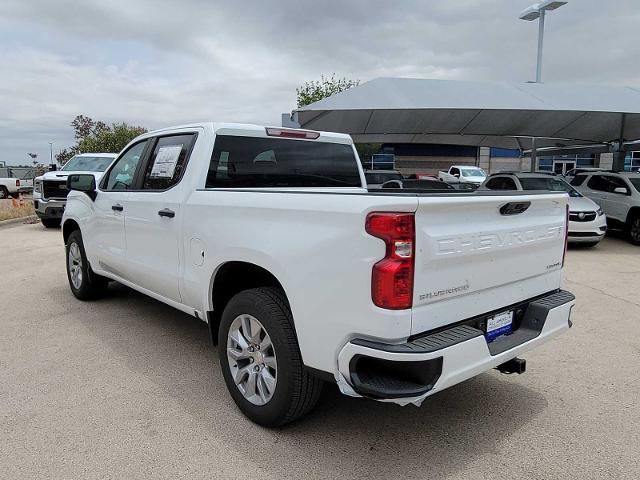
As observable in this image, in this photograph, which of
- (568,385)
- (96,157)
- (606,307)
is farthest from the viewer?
(96,157)

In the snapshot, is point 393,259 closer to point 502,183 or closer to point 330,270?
point 330,270

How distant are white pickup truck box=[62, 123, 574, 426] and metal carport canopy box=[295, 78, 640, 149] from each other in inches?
349

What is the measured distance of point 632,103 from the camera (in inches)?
522

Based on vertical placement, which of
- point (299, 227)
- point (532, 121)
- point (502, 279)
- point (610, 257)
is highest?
point (532, 121)

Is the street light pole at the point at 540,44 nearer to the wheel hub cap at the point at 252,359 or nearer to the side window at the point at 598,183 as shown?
the side window at the point at 598,183

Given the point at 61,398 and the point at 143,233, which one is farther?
the point at 143,233

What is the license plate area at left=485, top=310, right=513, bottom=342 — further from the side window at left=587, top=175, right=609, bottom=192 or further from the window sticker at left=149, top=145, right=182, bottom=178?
the side window at left=587, top=175, right=609, bottom=192

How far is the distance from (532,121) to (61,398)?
1555 cm

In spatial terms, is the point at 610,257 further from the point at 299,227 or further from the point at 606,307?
the point at 299,227

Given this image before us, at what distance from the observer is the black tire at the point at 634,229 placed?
454 inches

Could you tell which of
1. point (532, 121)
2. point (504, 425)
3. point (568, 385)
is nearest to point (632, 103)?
point (532, 121)

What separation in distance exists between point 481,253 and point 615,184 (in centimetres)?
1185

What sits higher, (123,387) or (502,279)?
(502,279)

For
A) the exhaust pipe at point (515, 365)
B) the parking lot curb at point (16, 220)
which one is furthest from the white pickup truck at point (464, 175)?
the exhaust pipe at point (515, 365)
